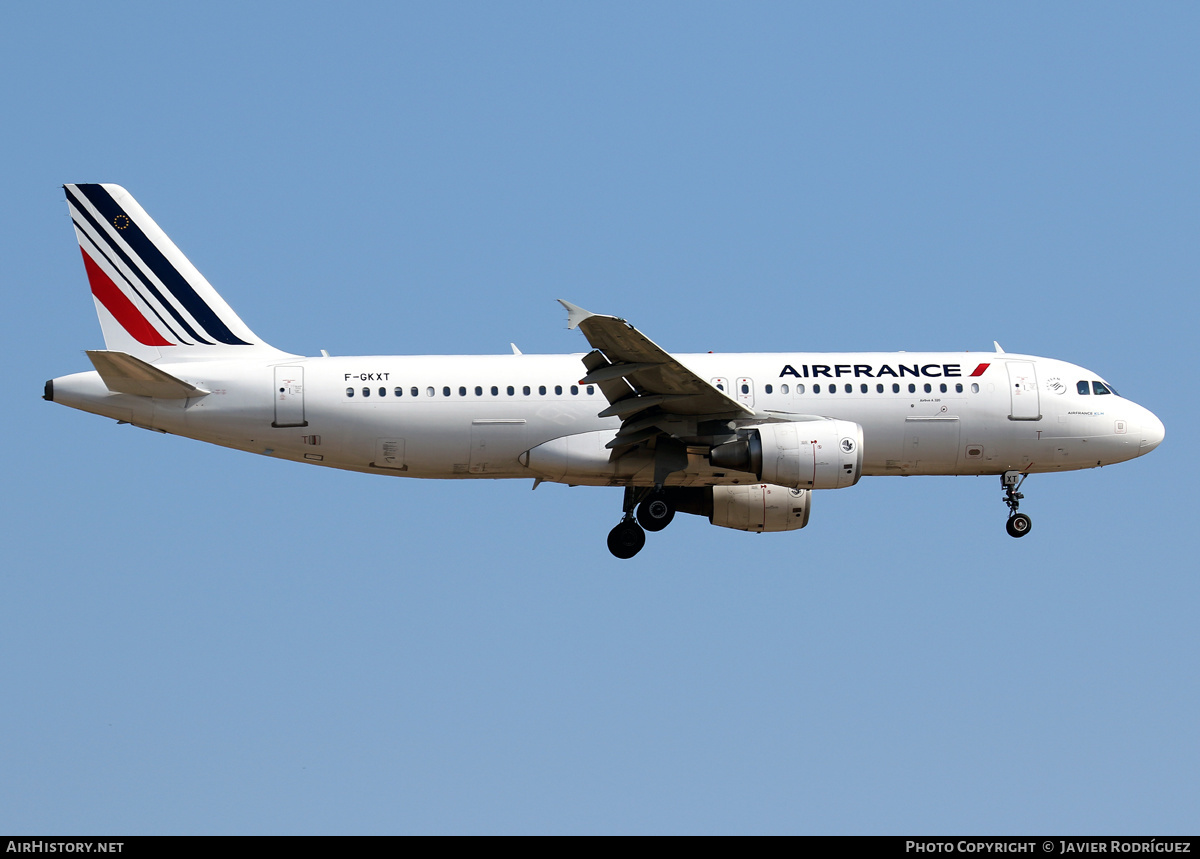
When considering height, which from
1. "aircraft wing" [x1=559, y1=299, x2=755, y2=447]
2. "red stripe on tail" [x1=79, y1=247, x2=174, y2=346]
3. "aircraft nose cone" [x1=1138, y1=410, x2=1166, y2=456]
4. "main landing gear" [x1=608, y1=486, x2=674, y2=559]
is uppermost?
"red stripe on tail" [x1=79, y1=247, x2=174, y2=346]

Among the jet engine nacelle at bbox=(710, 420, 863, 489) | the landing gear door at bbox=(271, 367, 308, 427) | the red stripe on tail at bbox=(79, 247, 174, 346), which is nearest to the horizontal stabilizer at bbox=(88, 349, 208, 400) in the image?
the landing gear door at bbox=(271, 367, 308, 427)

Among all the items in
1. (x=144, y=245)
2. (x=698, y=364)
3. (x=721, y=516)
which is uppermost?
(x=144, y=245)

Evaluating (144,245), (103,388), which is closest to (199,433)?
(103,388)

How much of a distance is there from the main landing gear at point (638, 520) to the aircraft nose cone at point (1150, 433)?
12966 millimetres

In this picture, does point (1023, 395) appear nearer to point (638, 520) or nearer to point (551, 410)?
point (638, 520)

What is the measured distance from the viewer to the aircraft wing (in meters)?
34.4

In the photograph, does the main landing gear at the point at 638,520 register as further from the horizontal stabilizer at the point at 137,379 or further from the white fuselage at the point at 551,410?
the horizontal stabilizer at the point at 137,379

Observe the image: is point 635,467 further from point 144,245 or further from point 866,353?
point 144,245

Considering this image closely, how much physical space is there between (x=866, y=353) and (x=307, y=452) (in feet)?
49.1

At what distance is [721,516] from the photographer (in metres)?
40.9

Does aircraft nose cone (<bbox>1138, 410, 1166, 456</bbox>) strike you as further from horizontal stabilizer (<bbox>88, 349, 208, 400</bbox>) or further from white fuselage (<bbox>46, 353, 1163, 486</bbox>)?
horizontal stabilizer (<bbox>88, 349, 208, 400</bbox>)

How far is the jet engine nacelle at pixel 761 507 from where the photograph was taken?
133 feet
